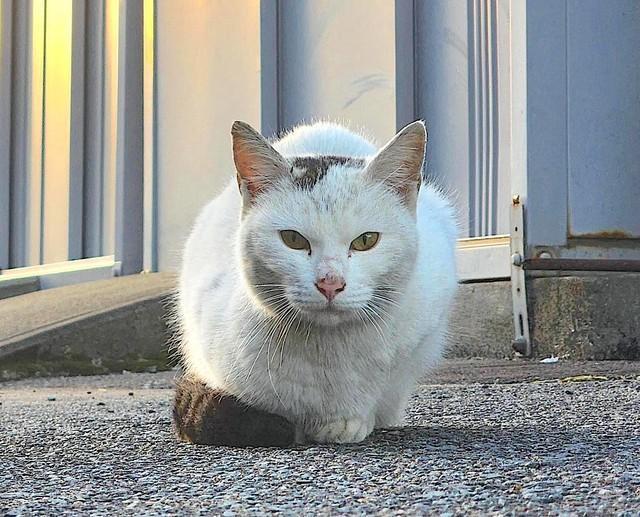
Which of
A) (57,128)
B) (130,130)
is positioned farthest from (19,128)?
(130,130)

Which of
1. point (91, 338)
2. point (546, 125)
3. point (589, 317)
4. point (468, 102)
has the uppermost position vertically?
point (468, 102)

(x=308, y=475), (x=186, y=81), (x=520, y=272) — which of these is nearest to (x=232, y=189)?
(x=308, y=475)

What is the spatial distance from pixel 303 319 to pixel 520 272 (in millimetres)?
2741

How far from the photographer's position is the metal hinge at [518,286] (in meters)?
5.05

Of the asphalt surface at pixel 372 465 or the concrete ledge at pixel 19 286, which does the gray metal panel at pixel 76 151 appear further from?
the asphalt surface at pixel 372 465

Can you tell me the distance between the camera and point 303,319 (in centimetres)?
252

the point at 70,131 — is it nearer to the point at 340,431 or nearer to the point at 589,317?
the point at 589,317

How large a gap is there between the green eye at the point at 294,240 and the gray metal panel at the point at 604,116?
9.76 ft

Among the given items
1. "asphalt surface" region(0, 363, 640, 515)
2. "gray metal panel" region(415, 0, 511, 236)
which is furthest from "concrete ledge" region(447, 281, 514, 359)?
"asphalt surface" region(0, 363, 640, 515)

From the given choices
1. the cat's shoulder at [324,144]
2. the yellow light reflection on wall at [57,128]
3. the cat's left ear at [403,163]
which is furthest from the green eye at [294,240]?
the yellow light reflection on wall at [57,128]

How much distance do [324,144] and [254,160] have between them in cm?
54

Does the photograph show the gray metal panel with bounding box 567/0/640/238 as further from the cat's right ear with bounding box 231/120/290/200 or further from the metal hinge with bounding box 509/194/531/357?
the cat's right ear with bounding box 231/120/290/200

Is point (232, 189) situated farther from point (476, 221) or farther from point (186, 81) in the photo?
point (186, 81)

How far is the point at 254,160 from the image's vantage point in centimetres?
264
